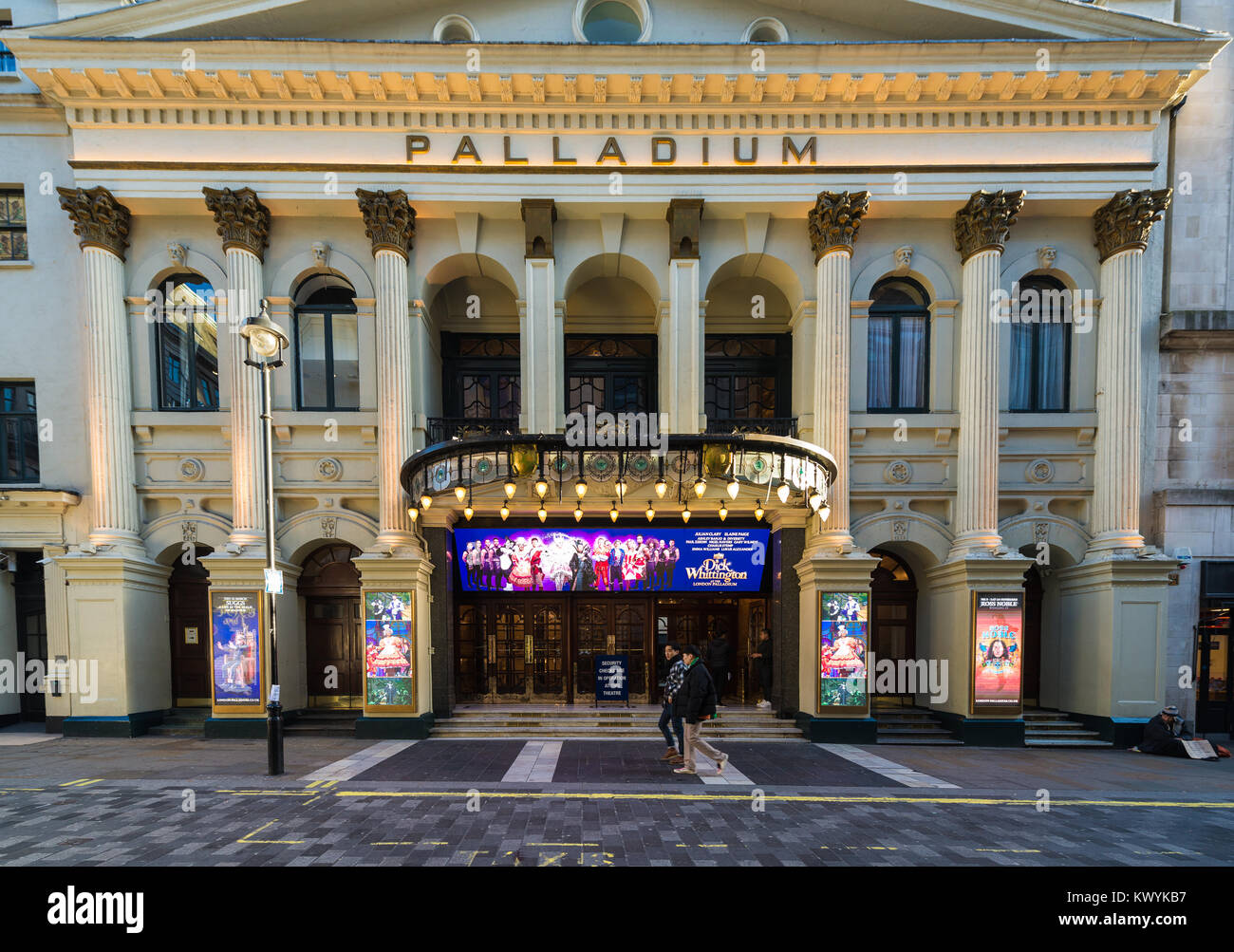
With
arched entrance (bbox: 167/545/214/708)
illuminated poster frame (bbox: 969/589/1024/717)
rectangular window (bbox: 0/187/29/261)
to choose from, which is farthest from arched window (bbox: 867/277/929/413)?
rectangular window (bbox: 0/187/29/261)

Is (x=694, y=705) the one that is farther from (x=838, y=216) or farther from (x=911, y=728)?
(x=838, y=216)

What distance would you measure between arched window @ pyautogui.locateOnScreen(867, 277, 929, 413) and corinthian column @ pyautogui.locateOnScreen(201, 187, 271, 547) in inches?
568

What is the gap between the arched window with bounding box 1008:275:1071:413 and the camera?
1332 cm

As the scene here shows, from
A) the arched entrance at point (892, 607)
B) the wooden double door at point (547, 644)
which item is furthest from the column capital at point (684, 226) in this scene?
the arched entrance at point (892, 607)

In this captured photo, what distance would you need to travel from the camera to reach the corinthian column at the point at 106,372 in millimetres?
12492

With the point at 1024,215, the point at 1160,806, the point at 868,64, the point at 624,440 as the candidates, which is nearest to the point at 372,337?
the point at 624,440

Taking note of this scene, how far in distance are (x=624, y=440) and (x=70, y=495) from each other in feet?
42.3

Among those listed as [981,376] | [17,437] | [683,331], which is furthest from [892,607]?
[17,437]

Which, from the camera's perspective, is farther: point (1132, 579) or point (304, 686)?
point (304, 686)

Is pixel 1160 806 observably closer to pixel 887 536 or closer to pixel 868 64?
pixel 887 536

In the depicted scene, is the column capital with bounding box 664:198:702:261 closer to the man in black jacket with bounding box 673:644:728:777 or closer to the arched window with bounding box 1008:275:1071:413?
the arched window with bounding box 1008:275:1071:413

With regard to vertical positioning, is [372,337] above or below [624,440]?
above

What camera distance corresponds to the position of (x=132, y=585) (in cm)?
1243

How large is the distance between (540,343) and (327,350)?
5258 mm
